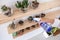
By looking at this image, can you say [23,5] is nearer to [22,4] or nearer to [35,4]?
[22,4]

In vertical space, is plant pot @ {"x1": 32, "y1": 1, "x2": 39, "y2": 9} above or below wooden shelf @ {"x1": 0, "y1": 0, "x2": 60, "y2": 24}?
above

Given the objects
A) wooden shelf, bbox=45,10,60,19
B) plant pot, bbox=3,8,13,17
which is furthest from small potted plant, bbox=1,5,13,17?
wooden shelf, bbox=45,10,60,19

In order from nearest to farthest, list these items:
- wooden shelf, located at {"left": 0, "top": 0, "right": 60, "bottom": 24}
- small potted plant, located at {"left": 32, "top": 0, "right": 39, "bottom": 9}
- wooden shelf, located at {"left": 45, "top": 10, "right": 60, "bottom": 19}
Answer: wooden shelf, located at {"left": 0, "top": 0, "right": 60, "bottom": 24} < small potted plant, located at {"left": 32, "top": 0, "right": 39, "bottom": 9} < wooden shelf, located at {"left": 45, "top": 10, "right": 60, "bottom": 19}

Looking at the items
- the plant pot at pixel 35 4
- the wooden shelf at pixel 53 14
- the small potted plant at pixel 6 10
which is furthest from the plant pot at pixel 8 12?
the wooden shelf at pixel 53 14

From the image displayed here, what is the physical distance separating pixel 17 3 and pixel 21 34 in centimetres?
46

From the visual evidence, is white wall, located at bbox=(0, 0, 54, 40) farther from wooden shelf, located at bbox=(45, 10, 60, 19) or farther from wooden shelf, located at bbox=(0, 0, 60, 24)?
wooden shelf, located at bbox=(45, 10, 60, 19)

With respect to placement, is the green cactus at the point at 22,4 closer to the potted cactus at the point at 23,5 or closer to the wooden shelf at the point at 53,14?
the potted cactus at the point at 23,5

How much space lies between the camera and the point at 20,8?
1.26 metres

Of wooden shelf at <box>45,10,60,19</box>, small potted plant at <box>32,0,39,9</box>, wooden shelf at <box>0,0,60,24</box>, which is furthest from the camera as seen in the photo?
wooden shelf at <box>45,10,60,19</box>

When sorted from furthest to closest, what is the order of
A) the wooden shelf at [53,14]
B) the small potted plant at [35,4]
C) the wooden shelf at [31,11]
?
the wooden shelf at [53,14] → the small potted plant at [35,4] → the wooden shelf at [31,11]

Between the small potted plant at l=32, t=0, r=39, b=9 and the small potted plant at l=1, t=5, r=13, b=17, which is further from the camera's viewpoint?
the small potted plant at l=32, t=0, r=39, b=9

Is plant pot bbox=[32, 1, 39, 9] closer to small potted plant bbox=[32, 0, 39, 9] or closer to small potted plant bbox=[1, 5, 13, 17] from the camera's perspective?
small potted plant bbox=[32, 0, 39, 9]

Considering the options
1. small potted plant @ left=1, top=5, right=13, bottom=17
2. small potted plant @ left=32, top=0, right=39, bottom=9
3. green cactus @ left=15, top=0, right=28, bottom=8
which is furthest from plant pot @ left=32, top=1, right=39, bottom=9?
small potted plant @ left=1, top=5, right=13, bottom=17

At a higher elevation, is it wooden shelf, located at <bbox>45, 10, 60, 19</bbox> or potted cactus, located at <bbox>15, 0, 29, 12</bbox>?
potted cactus, located at <bbox>15, 0, 29, 12</bbox>
